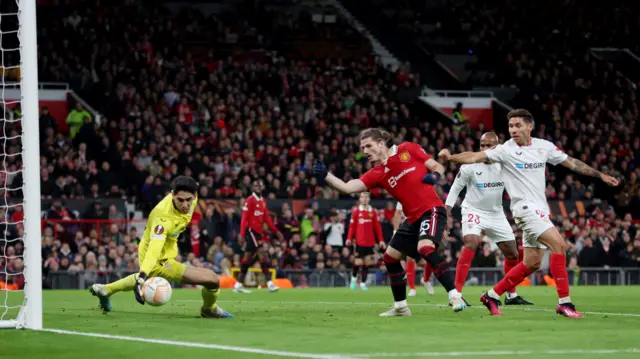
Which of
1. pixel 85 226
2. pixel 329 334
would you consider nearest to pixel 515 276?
pixel 329 334

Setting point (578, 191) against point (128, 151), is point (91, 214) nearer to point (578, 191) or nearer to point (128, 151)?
point (128, 151)

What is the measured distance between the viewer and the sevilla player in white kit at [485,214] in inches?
611

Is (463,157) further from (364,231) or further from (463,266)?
(364,231)

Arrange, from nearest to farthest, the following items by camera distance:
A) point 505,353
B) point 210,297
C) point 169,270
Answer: point 505,353 → point 169,270 → point 210,297

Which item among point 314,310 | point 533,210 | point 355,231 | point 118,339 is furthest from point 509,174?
point 355,231

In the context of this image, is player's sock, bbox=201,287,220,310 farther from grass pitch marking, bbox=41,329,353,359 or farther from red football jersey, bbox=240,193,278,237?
red football jersey, bbox=240,193,278,237

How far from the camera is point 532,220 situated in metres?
12.4

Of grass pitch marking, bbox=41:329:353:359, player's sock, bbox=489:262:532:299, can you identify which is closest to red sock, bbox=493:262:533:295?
player's sock, bbox=489:262:532:299

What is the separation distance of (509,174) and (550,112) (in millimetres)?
25887

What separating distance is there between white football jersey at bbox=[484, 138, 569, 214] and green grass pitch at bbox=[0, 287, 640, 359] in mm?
1328

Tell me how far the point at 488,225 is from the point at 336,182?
4.12 metres

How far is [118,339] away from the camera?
364 inches

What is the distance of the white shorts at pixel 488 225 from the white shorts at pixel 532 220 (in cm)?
295

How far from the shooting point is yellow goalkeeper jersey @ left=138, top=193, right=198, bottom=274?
36.9 ft
